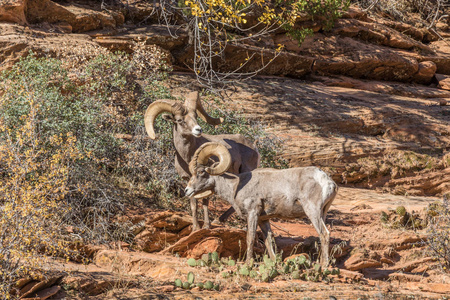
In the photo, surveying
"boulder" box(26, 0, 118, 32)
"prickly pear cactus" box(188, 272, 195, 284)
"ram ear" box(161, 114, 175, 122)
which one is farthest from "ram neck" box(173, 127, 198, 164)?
"boulder" box(26, 0, 118, 32)

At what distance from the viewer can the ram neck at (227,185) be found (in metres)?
8.62

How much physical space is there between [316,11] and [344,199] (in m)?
8.26

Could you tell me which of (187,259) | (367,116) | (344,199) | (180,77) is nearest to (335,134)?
(367,116)

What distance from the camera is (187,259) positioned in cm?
867

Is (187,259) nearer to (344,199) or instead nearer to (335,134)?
(344,199)

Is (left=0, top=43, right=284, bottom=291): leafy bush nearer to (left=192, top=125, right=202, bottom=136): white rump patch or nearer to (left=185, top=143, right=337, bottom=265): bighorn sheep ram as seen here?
(left=192, top=125, right=202, bottom=136): white rump patch

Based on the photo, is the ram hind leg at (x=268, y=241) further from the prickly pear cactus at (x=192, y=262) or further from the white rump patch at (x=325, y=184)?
the prickly pear cactus at (x=192, y=262)

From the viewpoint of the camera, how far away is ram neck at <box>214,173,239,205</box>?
8623 millimetres

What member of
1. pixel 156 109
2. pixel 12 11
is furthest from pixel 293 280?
pixel 12 11

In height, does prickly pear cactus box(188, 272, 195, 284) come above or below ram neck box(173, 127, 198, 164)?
below

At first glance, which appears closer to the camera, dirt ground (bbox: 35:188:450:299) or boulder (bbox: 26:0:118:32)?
dirt ground (bbox: 35:188:450:299)

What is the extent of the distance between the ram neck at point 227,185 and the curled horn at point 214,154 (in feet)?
0.84

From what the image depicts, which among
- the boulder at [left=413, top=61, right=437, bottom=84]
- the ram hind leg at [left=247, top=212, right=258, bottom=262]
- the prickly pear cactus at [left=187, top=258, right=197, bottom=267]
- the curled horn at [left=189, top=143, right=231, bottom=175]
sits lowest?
the prickly pear cactus at [left=187, top=258, right=197, bottom=267]

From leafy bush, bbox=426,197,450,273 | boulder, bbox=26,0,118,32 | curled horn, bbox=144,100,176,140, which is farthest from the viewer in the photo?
boulder, bbox=26,0,118,32
